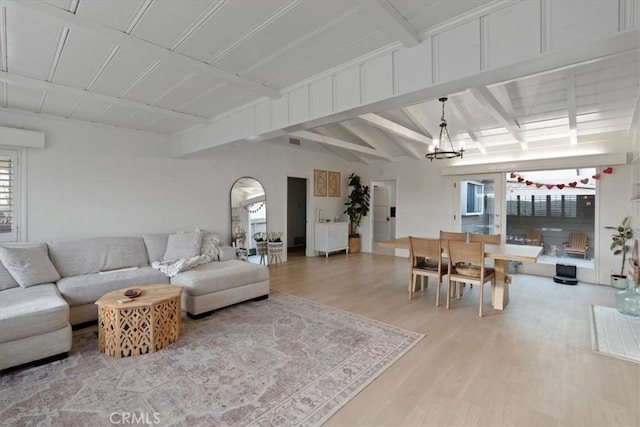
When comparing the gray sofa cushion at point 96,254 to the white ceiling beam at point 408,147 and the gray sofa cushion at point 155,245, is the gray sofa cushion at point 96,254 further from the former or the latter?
the white ceiling beam at point 408,147

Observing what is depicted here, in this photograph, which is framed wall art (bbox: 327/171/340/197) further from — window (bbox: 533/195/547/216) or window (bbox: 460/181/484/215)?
window (bbox: 533/195/547/216)

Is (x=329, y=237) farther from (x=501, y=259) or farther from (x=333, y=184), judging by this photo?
(x=501, y=259)

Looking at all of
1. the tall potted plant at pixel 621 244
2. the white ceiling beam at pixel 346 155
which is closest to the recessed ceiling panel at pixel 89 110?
the white ceiling beam at pixel 346 155

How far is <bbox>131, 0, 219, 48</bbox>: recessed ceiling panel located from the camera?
1759 millimetres

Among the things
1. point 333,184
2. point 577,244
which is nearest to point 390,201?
point 333,184

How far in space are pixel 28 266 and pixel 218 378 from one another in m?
2.59

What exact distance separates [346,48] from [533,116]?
3.79 m

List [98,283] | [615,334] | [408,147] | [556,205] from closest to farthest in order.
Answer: [615,334] → [98,283] → [556,205] → [408,147]

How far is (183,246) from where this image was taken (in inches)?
172

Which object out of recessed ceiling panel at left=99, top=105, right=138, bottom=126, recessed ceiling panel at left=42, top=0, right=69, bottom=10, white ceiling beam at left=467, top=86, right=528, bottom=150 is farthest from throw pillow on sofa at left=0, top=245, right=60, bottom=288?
white ceiling beam at left=467, top=86, right=528, bottom=150

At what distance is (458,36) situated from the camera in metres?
1.88

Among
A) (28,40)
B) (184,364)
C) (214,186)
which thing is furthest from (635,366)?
(214,186)

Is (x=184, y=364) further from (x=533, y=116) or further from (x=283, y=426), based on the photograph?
(x=533, y=116)

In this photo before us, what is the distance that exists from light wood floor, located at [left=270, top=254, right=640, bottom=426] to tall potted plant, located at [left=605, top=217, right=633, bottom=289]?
52 centimetres
